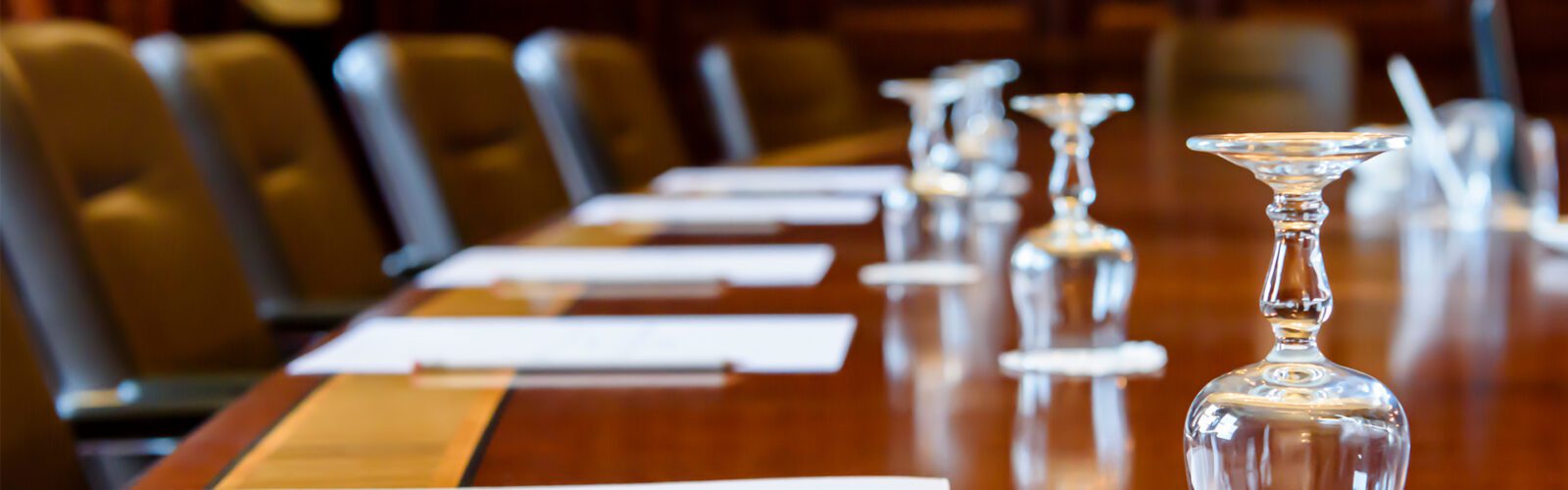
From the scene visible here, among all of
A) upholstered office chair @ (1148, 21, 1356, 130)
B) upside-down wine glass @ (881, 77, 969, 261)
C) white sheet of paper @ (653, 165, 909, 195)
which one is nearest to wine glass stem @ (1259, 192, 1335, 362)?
upside-down wine glass @ (881, 77, 969, 261)

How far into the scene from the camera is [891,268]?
4.66ft

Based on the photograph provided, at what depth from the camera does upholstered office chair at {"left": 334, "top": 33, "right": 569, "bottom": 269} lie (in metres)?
2.43

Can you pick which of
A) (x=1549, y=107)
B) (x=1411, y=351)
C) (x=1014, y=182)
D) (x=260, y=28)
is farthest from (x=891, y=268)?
(x=1549, y=107)

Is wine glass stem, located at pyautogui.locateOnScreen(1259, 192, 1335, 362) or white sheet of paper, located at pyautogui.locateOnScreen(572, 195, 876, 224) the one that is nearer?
wine glass stem, located at pyautogui.locateOnScreen(1259, 192, 1335, 362)

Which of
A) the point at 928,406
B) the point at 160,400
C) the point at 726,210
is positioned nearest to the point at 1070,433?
the point at 928,406

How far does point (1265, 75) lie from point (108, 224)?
297 centimetres

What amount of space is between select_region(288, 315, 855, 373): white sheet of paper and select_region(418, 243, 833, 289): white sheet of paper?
190 millimetres

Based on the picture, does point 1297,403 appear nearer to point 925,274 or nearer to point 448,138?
point 925,274

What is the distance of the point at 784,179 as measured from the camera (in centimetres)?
244

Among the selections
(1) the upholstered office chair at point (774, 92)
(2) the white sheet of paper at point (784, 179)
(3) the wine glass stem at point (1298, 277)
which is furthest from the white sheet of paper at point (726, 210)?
(1) the upholstered office chair at point (774, 92)

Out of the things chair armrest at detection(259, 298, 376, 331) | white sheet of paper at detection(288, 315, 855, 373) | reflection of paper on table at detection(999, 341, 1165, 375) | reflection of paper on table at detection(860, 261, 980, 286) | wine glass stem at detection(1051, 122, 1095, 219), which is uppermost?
wine glass stem at detection(1051, 122, 1095, 219)

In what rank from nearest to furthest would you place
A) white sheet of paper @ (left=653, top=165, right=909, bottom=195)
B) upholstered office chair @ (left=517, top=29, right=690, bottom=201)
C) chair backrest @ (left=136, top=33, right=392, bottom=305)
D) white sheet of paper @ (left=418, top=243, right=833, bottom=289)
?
1. white sheet of paper @ (left=418, top=243, right=833, bottom=289)
2. chair backrest @ (left=136, top=33, right=392, bottom=305)
3. white sheet of paper @ (left=653, top=165, right=909, bottom=195)
4. upholstered office chair @ (left=517, top=29, right=690, bottom=201)

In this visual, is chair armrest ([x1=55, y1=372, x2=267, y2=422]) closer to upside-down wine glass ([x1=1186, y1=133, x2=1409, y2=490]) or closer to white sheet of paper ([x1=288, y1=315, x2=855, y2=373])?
white sheet of paper ([x1=288, y1=315, x2=855, y2=373])

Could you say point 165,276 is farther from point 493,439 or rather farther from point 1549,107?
point 1549,107
